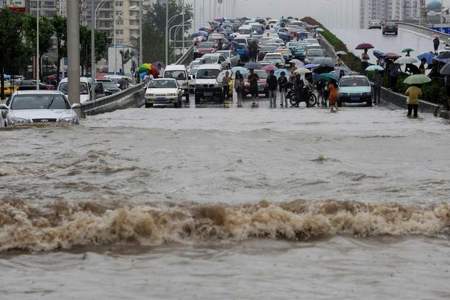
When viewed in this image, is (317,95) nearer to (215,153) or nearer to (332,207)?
(215,153)

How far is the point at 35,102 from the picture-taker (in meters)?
27.7

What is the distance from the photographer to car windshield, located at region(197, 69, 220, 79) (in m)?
52.4

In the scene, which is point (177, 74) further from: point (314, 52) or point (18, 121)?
point (18, 121)

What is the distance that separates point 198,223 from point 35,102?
1556 centimetres

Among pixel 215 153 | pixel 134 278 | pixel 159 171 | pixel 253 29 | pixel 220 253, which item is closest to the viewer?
pixel 134 278

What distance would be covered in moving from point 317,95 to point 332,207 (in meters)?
35.5

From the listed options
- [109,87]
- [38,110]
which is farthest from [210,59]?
[38,110]

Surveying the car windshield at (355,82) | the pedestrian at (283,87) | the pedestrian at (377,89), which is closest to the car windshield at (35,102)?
the pedestrian at (283,87)

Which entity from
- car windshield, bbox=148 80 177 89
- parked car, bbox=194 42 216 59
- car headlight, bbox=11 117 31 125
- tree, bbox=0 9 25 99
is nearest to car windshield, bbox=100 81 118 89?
tree, bbox=0 9 25 99

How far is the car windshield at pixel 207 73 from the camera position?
5241cm

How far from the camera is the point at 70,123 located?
27.3 m

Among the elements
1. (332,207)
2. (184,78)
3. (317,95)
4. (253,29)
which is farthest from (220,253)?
(253,29)

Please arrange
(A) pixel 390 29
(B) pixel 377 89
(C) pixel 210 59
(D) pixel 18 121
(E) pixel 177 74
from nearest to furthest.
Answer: (D) pixel 18 121 < (B) pixel 377 89 < (E) pixel 177 74 < (C) pixel 210 59 < (A) pixel 390 29

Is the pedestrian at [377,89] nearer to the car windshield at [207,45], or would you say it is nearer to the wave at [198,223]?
the wave at [198,223]
